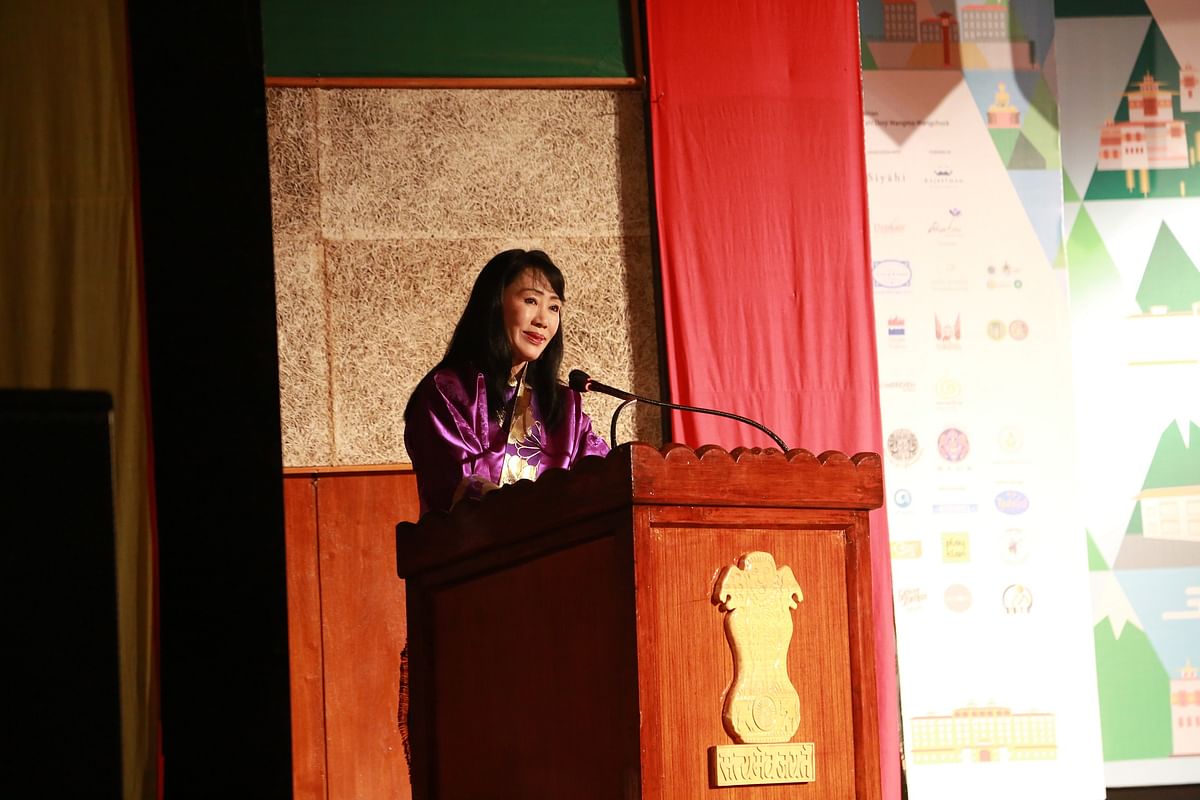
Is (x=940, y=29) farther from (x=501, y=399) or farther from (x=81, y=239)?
(x=81, y=239)

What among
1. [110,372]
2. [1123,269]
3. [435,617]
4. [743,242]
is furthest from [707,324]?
[435,617]

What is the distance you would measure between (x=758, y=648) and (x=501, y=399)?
3.93 ft

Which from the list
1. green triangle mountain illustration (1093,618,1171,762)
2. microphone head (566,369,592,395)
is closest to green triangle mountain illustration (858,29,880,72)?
green triangle mountain illustration (1093,618,1171,762)

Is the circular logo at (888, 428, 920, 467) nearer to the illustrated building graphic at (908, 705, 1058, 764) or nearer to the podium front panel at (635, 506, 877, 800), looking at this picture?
the illustrated building graphic at (908, 705, 1058, 764)

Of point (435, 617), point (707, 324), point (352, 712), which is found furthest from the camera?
point (707, 324)

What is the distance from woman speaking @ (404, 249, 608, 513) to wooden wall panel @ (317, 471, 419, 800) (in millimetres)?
1378

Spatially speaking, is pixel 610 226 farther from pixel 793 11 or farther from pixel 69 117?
pixel 69 117

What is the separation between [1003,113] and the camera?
489 centimetres

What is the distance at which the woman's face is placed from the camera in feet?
10.2

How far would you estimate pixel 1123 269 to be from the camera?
193 inches

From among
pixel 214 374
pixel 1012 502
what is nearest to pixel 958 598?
pixel 1012 502

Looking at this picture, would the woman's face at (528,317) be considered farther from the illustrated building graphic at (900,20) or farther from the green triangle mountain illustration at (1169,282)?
the green triangle mountain illustration at (1169,282)

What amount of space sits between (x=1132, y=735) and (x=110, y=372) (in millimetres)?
3534

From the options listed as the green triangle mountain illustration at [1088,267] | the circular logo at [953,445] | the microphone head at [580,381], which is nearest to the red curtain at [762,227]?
the circular logo at [953,445]
